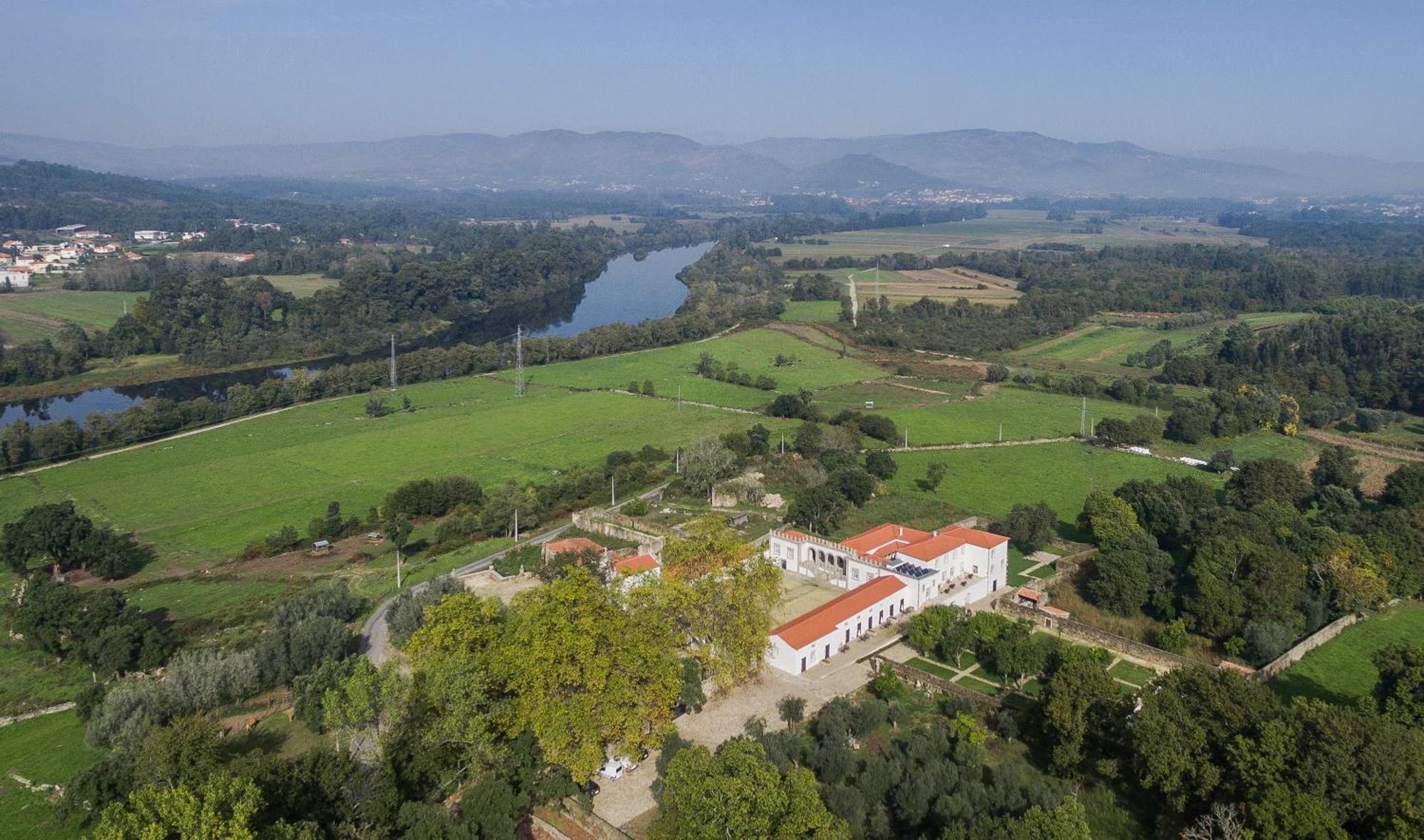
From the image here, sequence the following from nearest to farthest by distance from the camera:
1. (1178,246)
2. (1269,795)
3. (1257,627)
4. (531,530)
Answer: (1269,795) → (1257,627) → (531,530) → (1178,246)

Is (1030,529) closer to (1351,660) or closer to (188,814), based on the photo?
(1351,660)

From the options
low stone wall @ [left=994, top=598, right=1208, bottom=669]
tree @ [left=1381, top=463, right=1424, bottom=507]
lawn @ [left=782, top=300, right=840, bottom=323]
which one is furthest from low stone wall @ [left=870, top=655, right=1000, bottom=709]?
lawn @ [left=782, top=300, right=840, bottom=323]

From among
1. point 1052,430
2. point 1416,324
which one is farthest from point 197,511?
point 1416,324

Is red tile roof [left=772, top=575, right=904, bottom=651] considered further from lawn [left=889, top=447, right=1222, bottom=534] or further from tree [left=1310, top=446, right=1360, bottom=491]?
tree [left=1310, top=446, right=1360, bottom=491]

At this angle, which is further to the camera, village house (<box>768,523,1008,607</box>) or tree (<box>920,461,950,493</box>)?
tree (<box>920,461,950,493</box>)

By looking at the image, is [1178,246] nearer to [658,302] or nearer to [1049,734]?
[658,302]

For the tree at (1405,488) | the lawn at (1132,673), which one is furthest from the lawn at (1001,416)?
the lawn at (1132,673)
